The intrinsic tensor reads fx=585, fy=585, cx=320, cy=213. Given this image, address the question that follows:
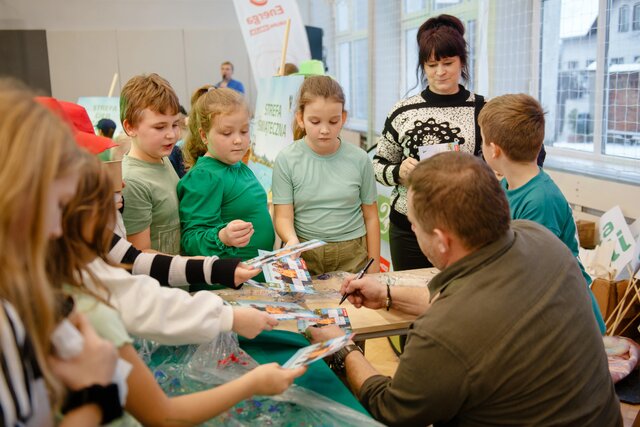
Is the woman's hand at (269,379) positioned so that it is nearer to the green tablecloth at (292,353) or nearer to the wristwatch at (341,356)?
the green tablecloth at (292,353)

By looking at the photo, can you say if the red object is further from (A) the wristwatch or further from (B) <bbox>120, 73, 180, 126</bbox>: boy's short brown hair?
(A) the wristwatch

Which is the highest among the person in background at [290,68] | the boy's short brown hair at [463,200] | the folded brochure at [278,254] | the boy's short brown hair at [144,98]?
the person in background at [290,68]

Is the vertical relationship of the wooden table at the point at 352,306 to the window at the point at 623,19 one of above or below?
below

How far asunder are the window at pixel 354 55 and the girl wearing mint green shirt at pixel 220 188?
5.27 metres

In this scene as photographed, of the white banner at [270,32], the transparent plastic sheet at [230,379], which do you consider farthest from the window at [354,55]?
the transparent plastic sheet at [230,379]

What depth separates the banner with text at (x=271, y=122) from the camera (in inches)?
161

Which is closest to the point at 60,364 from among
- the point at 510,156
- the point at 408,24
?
the point at 510,156

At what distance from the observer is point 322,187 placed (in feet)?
7.83

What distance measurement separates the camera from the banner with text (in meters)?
4.09

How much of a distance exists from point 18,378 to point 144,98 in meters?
1.47

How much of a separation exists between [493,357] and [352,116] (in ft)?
24.4

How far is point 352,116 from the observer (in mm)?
8438

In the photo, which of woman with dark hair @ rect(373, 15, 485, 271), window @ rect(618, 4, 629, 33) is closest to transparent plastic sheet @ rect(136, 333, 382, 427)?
woman with dark hair @ rect(373, 15, 485, 271)

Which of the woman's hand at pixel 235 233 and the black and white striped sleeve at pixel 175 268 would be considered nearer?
the black and white striped sleeve at pixel 175 268
